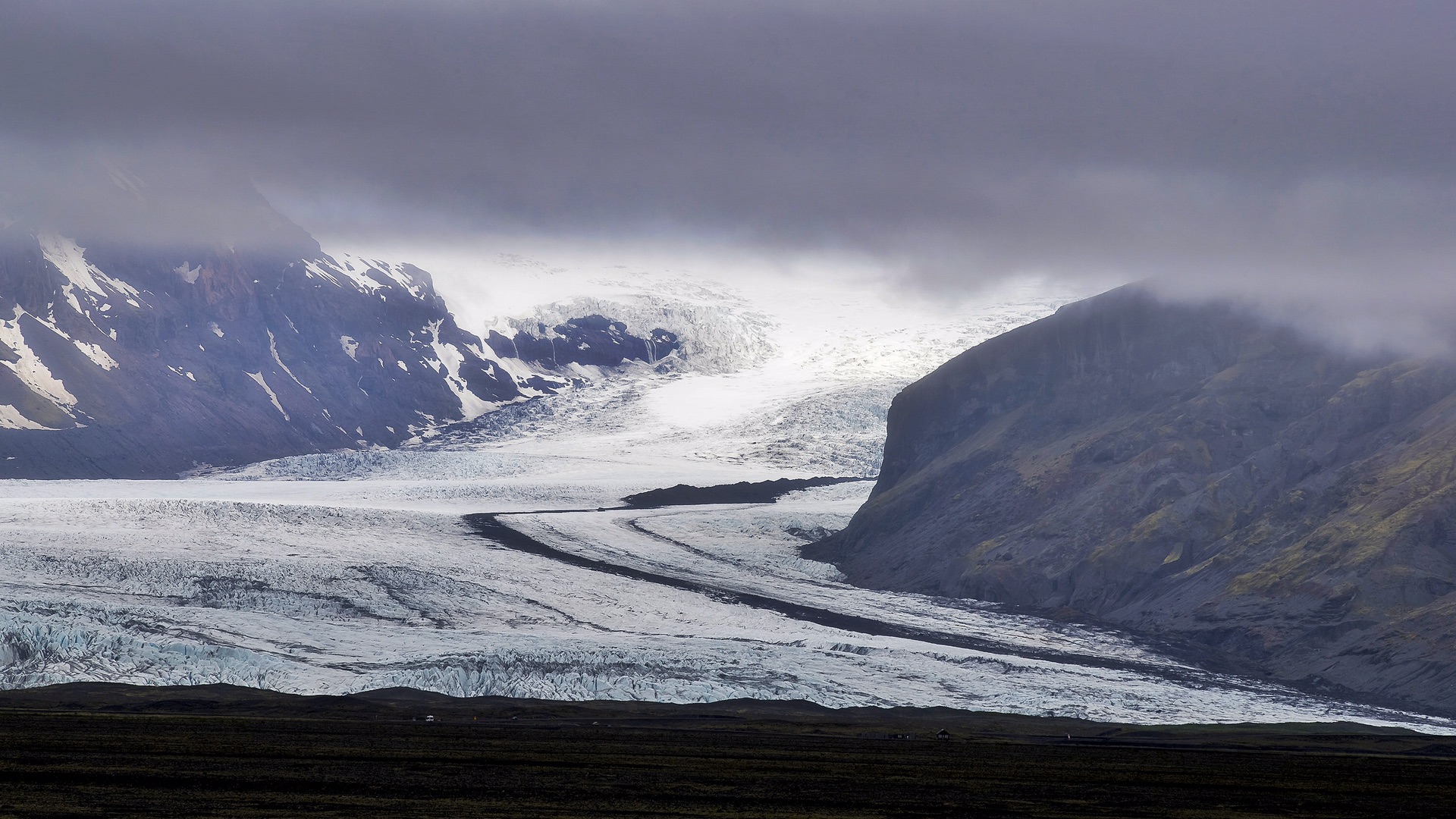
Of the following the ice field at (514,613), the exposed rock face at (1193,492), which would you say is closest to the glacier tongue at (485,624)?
the ice field at (514,613)

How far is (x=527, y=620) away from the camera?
6278 centimetres

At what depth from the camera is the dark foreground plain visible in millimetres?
25516

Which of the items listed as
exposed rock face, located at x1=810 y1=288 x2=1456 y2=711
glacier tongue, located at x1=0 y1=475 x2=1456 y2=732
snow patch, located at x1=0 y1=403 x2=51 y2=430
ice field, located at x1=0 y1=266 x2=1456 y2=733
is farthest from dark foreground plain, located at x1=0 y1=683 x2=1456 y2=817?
snow patch, located at x1=0 y1=403 x2=51 y2=430

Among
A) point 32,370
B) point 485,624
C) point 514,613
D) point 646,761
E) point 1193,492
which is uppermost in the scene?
point 32,370

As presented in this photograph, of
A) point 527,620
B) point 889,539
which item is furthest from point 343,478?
point 527,620

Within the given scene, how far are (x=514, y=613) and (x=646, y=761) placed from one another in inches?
1279

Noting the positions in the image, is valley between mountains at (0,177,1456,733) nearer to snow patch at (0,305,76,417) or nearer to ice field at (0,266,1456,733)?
ice field at (0,266,1456,733)

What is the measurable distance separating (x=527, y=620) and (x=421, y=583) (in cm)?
687

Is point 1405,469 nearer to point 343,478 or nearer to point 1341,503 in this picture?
point 1341,503

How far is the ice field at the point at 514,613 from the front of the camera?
162ft

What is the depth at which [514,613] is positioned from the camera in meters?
64.0

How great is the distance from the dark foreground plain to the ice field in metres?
2.36

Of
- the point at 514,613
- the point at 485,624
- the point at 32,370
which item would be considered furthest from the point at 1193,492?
the point at 32,370

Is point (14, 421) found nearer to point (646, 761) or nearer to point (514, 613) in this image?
point (514, 613)
